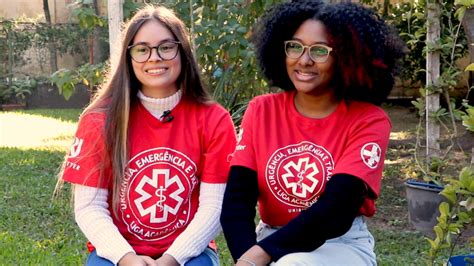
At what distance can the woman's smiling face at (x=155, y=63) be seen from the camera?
10.2 ft

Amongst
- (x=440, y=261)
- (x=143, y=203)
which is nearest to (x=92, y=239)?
(x=143, y=203)

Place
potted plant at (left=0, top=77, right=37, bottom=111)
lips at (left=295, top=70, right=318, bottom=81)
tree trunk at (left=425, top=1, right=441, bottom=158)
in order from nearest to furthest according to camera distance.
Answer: lips at (left=295, top=70, right=318, bottom=81) → tree trunk at (left=425, top=1, right=441, bottom=158) → potted plant at (left=0, top=77, right=37, bottom=111)

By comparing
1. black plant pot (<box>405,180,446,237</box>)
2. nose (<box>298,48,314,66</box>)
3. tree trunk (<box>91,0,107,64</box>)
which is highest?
nose (<box>298,48,314,66</box>)

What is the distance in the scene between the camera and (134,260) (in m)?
2.90

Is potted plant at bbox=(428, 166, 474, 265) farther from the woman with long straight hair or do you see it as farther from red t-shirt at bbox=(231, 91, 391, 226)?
the woman with long straight hair

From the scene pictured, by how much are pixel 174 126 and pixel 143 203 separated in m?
0.33

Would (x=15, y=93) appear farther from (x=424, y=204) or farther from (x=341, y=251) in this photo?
(x=341, y=251)

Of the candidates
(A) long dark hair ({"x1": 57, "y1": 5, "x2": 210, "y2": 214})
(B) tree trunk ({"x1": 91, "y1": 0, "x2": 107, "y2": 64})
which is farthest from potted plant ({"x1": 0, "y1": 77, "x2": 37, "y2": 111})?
(A) long dark hair ({"x1": 57, "y1": 5, "x2": 210, "y2": 214})

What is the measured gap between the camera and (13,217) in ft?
18.8

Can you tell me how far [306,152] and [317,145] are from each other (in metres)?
0.05

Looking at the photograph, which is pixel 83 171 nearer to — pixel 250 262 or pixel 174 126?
pixel 174 126

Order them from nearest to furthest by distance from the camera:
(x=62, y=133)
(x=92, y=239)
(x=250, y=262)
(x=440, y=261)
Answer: (x=250, y=262)
(x=92, y=239)
(x=440, y=261)
(x=62, y=133)

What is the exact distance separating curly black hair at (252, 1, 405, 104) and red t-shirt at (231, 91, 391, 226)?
3.5 inches

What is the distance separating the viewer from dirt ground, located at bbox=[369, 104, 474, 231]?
5793 millimetres
